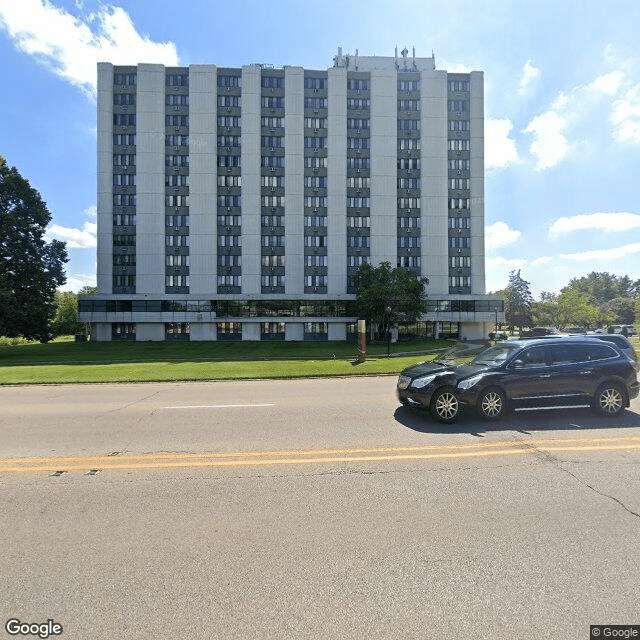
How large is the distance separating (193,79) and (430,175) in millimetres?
37366

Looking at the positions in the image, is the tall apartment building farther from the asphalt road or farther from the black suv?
the asphalt road

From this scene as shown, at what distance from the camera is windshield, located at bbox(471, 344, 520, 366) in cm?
749

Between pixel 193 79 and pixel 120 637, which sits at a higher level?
pixel 193 79

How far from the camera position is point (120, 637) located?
7.70 ft

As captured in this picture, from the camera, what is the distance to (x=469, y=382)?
703cm

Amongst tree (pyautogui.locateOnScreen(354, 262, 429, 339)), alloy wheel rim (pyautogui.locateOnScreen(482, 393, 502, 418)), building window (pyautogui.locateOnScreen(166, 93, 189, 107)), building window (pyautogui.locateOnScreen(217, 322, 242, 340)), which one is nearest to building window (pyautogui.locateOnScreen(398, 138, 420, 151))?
tree (pyautogui.locateOnScreen(354, 262, 429, 339))

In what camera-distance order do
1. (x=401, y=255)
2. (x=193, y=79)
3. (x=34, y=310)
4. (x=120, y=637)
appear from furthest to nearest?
1. (x=401, y=255)
2. (x=193, y=79)
3. (x=34, y=310)
4. (x=120, y=637)

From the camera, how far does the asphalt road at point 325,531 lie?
8.28ft

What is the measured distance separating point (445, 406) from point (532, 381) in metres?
1.97

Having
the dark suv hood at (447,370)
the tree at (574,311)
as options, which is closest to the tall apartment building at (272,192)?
the tree at (574,311)

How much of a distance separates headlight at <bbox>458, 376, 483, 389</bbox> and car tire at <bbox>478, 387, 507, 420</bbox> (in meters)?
0.29

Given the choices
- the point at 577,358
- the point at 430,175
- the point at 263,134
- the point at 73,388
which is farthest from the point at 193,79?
the point at 577,358

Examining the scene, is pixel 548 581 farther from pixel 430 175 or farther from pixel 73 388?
pixel 430 175

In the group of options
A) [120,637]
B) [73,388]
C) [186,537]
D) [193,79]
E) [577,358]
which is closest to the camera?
[120,637]
